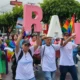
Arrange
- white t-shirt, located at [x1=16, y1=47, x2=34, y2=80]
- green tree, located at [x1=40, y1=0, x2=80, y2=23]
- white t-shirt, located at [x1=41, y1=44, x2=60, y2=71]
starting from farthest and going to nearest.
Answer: green tree, located at [x1=40, y1=0, x2=80, y2=23] < white t-shirt, located at [x1=41, y1=44, x2=60, y2=71] < white t-shirt, located at [x1=16, y1=47, x2=34, y2=80]

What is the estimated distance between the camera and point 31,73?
18.6 feet

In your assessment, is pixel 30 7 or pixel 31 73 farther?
pixel 30 7

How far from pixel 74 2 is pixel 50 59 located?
20.3m

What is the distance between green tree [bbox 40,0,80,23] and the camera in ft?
84.8

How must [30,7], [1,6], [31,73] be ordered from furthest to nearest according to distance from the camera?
[1,6], [30,7], [31,73]

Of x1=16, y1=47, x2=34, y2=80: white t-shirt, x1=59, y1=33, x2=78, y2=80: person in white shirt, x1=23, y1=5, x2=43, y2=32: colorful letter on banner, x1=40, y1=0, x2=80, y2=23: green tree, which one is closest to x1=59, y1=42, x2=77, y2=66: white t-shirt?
x1=59, y1=33, x2=78, y2=80: person in white shirt

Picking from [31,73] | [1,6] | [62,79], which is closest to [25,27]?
[31,73]

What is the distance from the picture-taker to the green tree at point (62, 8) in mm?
25841

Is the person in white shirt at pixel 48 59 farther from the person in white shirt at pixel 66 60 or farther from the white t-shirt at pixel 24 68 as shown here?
the white t-shirt at pixel 24 68

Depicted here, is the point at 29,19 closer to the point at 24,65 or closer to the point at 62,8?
the point at 24,65

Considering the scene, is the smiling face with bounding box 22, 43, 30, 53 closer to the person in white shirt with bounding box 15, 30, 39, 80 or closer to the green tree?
the person in white shirt with bounding box 15, 30, 39, 80

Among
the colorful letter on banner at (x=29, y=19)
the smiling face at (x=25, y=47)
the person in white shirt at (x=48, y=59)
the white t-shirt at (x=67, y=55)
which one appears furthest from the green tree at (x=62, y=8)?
the smiling face at (x=25, y=47)

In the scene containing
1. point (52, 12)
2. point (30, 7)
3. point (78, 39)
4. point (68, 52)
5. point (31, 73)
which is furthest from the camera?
point (52, 12)

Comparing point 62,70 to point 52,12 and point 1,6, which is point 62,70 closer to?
point 52,12
